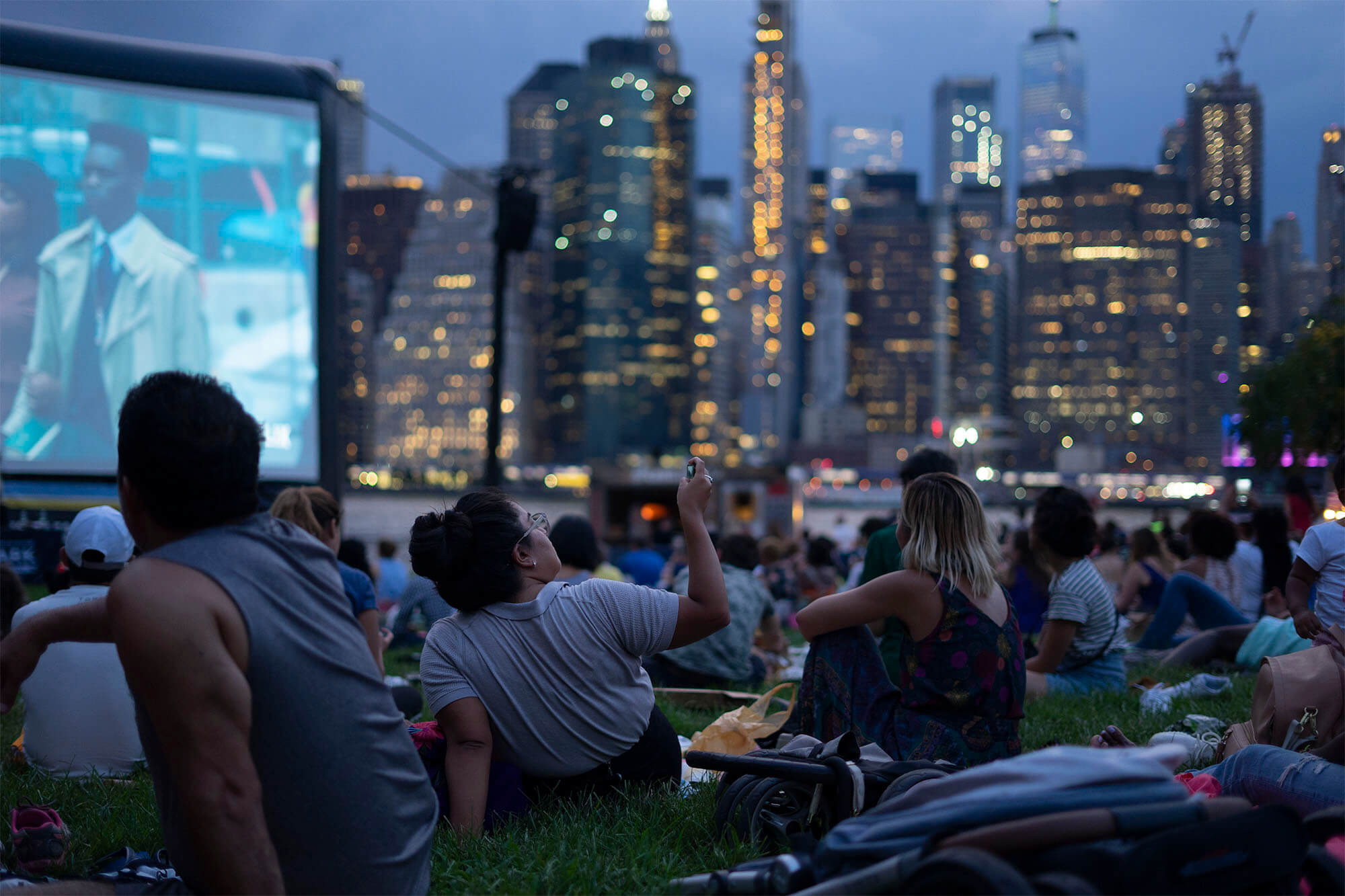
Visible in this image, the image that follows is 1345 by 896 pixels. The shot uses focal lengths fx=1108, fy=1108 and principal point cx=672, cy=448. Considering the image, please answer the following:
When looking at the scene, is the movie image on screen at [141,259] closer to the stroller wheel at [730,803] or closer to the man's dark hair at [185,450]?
the stroller wheel at [730,803]

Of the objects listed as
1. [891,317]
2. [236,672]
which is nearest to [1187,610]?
[236,672]

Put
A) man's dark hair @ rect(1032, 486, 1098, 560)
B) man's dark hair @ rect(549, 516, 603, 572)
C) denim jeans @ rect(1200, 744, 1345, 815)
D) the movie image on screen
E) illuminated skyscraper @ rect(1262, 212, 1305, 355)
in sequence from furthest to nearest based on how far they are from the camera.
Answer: illuminated skyscraper @ rect(1262, 212, 1305, 355) < the movie image on screen < man's dark hair @ rect(549, 516, 603, 572) < man's dark hair @ rect(1032, 486, 1098, 560) < denim jeans @ rect(1200, 744, 1345, 815)

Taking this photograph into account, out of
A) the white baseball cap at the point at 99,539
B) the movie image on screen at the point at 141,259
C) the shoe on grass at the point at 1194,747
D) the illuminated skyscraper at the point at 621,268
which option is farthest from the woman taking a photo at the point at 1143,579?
the illuminated skyscraper at the point at 621,268

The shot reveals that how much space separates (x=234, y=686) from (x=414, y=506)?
120455 millimetres

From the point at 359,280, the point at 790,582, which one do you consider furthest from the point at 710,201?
the point at 790,582

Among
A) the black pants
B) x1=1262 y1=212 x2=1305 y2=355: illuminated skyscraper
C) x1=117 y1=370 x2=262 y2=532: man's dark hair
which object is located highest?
x1=1262 y1=212 x2=1305 y2=355: illuminated skyscraper

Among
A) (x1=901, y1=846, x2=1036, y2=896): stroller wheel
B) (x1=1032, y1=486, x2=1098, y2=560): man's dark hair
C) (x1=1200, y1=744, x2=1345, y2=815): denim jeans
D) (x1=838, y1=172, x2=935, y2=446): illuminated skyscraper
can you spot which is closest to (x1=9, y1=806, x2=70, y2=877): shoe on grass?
(x1=901, y1=846, x2=1036, y2=896): stroller wheel

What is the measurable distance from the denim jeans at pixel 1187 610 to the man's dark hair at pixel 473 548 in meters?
5.64

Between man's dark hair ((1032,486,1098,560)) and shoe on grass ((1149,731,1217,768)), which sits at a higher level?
man's dark hair ((1032,486,1098,560))

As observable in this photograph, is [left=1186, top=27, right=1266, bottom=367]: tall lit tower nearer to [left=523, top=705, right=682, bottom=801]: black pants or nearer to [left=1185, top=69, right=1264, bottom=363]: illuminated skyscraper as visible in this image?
[left=1185, top=69, right=1264, bottom=363]: illuminated skyscraper

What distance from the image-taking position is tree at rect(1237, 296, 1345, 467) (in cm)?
1694

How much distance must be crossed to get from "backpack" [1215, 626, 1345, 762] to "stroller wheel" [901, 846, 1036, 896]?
159 cm

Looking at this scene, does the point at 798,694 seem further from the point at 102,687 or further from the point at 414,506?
the point at 414,506

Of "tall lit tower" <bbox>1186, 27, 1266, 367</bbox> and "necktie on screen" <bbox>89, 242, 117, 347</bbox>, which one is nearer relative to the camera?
"necktie on screen" <bbox>89, 242, 117, 347</bbox>
